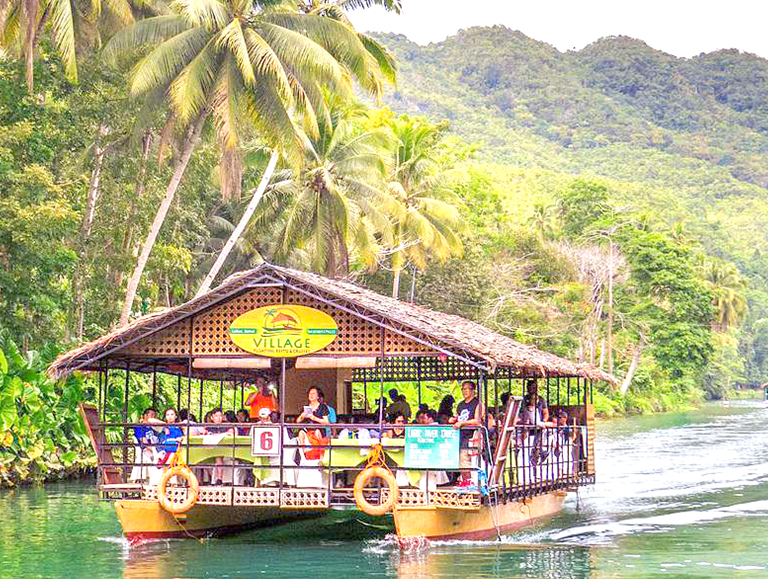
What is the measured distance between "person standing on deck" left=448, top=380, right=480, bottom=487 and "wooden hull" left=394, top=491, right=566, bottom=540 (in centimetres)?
47

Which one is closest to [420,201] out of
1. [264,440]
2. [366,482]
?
[264,440]

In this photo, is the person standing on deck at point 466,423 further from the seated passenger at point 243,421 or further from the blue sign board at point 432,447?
the seated passenger at point 243,421

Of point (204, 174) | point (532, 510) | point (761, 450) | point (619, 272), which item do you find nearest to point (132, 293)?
point (204, 174)

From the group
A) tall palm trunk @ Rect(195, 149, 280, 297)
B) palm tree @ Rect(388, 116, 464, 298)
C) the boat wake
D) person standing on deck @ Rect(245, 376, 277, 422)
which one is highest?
palm tree @ Rect(388, 116, 464, 298)

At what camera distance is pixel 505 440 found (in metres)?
15.2

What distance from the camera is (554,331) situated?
50156 mm

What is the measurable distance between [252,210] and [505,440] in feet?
49.2

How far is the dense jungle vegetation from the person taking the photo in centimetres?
2328

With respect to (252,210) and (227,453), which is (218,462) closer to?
(227,453)

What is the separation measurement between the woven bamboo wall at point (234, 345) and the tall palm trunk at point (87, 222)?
1115 cm

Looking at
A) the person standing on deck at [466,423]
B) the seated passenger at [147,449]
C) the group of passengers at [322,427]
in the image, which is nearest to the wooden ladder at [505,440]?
the group of passengers at [322,427]

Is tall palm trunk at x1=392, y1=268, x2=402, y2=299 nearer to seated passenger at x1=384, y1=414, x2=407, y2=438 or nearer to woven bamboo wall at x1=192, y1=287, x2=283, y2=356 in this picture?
woven bamboo wall at x1=192, y1=287, x2=283, y2=356

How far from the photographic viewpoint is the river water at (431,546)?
44.5 feet

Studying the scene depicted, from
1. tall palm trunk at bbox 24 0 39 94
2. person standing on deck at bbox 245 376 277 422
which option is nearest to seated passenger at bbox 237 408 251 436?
person standing on deck at bbox 245 376 277 422
